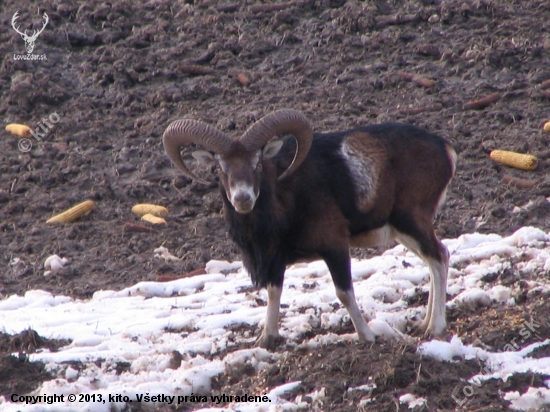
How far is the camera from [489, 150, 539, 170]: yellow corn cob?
12336mm

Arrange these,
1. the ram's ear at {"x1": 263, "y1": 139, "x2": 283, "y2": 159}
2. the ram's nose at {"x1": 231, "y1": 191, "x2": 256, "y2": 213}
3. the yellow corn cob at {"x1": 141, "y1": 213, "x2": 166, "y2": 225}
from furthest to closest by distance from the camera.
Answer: the yellow corn cob at {"x1": 141, "y1": 213, "x2": 166, "y2": 225} → the ram's ear at {"x1": 263, "y1": 139, "x2": 283, "y2": 159} → the ram's nose at {"x1": 231, "y1": 191, "x2": 256, "y2": 213}

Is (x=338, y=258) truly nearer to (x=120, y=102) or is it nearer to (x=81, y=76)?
(x=120, y=102)

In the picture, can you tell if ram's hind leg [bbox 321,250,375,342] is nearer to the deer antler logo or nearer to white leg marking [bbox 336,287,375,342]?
white leg marking [bbox 336,287,375,342]

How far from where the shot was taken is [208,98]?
1502cm

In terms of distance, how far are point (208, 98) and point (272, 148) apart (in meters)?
6.70

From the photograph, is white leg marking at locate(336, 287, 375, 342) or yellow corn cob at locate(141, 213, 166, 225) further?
yellow corn cob at locate(141, 213, 166, 225)

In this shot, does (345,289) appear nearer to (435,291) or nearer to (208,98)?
(435,291)

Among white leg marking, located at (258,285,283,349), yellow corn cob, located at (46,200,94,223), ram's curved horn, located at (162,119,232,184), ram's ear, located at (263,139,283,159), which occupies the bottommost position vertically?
white leg marking, located at (258,285,283,349)

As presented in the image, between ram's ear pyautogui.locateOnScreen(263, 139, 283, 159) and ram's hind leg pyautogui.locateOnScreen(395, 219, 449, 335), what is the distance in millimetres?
1471

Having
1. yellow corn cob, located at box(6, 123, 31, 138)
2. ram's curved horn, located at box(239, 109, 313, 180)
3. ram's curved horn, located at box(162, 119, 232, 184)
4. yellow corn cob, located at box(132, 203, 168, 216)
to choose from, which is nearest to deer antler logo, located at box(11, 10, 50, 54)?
yellow corn cob, located at box(6, 123, 31, 138)

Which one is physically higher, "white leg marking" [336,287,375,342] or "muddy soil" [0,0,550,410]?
"muddy soil" [0,0,550,410]

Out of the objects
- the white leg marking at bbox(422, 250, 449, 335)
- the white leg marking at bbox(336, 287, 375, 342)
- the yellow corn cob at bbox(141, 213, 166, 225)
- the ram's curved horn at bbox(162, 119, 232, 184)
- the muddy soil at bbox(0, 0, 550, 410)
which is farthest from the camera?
the yellow corn cob at bbox(141, 213, 166, 225)

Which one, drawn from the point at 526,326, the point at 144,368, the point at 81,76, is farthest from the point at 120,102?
the point at 526,326

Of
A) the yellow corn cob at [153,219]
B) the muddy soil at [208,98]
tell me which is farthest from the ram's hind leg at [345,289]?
the yellow corn cob at [153,219]
